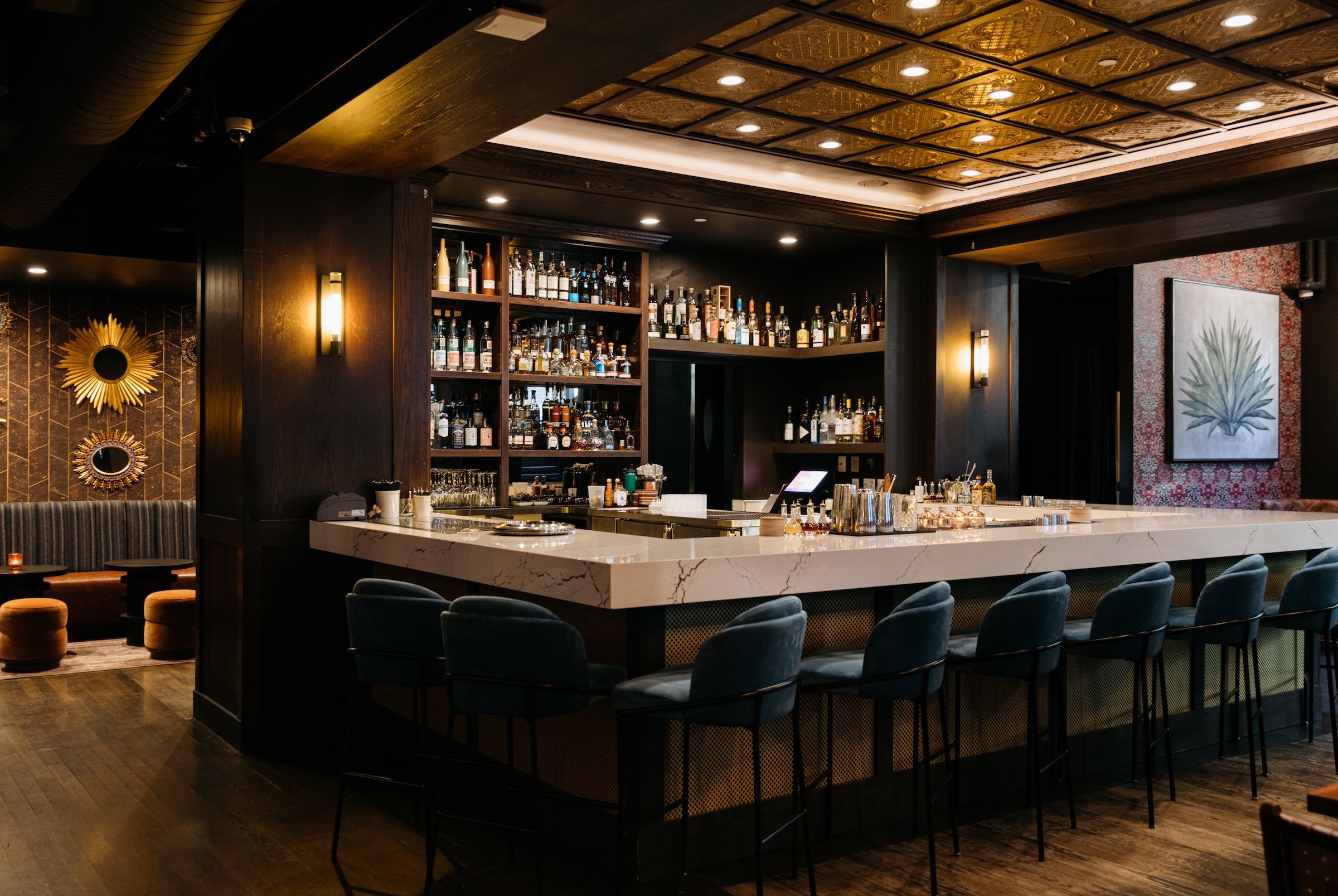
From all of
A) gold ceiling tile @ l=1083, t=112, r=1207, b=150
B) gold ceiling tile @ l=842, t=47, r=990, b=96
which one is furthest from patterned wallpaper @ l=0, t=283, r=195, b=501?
gold ceiling tile @ l=1083, t=112, r=1207, b=150

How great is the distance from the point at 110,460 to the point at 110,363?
82cm

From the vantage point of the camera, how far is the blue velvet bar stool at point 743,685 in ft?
9.52

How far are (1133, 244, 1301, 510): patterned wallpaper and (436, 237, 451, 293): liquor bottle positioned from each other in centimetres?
557

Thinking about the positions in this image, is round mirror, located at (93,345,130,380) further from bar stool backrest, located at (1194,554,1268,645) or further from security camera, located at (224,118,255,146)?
bar stool backrest, located at (1194,554,1268,645)

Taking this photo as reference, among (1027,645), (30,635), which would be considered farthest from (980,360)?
(30,635)

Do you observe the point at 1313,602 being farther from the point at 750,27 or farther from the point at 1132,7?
the point at 750,27

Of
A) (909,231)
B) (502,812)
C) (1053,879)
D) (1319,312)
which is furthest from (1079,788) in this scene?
(1319,312)

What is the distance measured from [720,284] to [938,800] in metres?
4.70

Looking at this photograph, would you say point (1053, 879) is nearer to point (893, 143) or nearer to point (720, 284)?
point (893, 143)

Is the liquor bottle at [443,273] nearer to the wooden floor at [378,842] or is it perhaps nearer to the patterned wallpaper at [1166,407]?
the wooden floor at [378,842]

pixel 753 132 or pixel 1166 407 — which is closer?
pixel 753 132

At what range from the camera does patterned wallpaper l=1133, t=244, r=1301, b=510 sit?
877 cm

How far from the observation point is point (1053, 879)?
3.37 meters

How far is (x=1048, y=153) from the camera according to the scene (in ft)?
20.7
